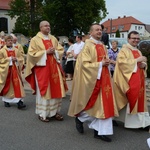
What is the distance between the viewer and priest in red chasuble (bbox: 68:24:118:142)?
4.50 m

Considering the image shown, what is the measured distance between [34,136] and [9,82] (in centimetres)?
247

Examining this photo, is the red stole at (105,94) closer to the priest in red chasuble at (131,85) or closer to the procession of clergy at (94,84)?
the procession of clergy at (94,84)

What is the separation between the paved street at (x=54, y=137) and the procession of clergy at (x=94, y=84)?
16cm

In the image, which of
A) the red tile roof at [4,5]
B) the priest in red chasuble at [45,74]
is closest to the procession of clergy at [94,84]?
the priest in red chasuble at [45,74]

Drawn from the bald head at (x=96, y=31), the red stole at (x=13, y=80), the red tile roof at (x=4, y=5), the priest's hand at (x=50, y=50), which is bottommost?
the red stole at (x=13, y=80)

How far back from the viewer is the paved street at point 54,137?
4348 mm

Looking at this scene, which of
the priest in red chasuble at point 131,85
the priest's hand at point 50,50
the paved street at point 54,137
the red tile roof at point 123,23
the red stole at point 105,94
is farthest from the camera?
the red tile roof at point 123,23

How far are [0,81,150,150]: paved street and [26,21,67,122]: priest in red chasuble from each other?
0.30m

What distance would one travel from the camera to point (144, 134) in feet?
16.0

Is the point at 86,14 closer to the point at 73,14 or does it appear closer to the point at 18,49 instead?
the point at 73,14

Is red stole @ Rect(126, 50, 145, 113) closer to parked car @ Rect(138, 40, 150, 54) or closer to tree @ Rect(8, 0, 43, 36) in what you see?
parked car @ Rect(138, 40, 150, 54)

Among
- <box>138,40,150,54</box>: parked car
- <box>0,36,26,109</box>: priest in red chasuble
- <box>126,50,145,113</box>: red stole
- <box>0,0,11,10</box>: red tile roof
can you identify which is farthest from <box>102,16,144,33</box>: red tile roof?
<box>126,50,145,113</box>: red stole

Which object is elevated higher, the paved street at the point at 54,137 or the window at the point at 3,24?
the window at the point at 3,24

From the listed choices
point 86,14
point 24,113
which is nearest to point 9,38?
point 24,113
